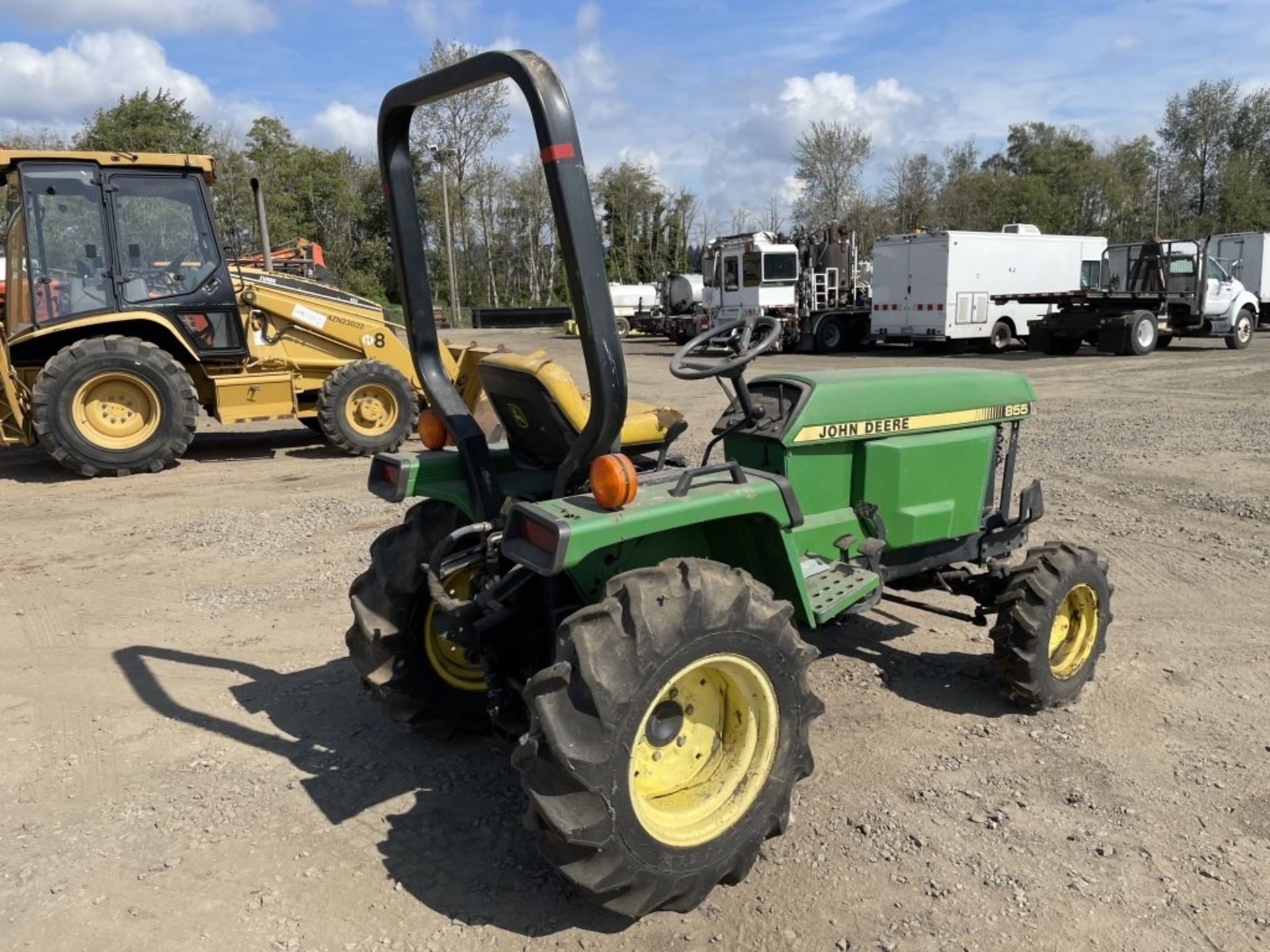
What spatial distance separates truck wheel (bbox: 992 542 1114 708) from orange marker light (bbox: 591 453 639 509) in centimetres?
191

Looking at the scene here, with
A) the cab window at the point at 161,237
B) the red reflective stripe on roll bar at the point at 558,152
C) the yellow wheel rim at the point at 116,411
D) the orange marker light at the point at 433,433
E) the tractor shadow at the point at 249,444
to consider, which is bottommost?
the tractor shadow at the point at 249,444

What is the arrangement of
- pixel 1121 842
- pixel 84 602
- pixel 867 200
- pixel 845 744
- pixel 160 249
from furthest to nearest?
pixel 867 200 → pixel 160 249 → pixel 84 602 → pixel 845 744 → pixel 1121 842

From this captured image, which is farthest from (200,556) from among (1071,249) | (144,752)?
(1071,249)

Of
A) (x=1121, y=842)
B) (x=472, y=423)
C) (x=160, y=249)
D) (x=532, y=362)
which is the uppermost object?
(x=160, y=249)

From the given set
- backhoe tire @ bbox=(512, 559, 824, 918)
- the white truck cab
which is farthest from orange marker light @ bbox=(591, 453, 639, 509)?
the white truck cab

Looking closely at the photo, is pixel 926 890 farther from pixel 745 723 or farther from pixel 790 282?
pixel 790 282

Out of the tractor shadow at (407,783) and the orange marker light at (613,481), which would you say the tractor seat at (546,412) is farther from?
the tractor shadow at (407,783)

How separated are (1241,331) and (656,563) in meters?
22.3

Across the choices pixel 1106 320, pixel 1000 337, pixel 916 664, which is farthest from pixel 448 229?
pixel 916 664

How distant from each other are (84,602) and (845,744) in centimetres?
410

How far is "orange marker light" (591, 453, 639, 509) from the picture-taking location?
98.0 inches

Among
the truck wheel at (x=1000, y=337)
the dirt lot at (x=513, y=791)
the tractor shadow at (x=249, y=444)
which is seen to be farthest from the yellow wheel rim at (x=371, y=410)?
the truck wheel at (x=1000, y=337)

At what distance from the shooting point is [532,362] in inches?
120

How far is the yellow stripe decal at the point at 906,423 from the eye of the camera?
3461mm
